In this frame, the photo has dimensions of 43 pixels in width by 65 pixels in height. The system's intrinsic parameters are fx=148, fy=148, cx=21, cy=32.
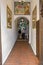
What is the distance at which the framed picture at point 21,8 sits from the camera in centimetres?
1251

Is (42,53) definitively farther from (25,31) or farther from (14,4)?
(25,31)

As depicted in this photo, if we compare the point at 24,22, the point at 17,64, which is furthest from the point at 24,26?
the point at 17,64

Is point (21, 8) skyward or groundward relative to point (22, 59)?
skyward

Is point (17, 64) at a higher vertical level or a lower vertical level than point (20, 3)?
lower

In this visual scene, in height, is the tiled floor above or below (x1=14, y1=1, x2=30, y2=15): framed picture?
below

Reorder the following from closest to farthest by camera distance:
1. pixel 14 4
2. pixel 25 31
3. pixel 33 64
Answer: pixel 33 64, pixel 14 4, pixel 25 31

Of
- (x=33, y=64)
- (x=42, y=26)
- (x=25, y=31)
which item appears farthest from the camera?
(x=25, y=31)

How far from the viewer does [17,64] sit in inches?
233

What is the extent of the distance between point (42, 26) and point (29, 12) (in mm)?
7394

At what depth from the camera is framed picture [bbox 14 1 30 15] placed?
1251 centimetres

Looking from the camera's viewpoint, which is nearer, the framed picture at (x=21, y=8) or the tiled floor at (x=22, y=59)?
the tiled floor at (x=22, y=59)

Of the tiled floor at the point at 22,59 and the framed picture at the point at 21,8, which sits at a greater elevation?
the framed picture at the point at 21,8

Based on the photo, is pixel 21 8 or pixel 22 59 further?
pixel 21 8

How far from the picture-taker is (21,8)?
12797 millimetres
